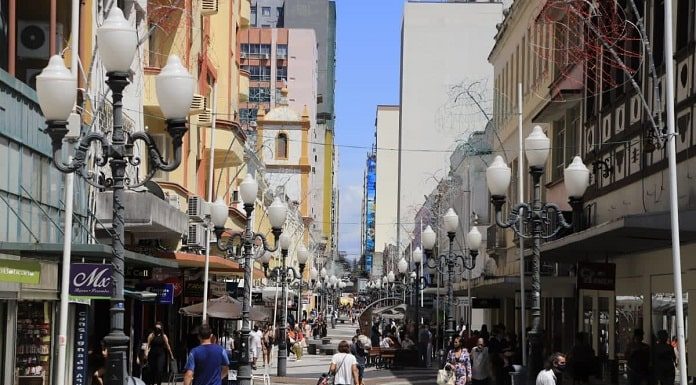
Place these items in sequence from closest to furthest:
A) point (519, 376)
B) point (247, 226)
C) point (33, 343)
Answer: point (33, 343), point (519, 376), point (247, 226)

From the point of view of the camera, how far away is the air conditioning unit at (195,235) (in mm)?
38906

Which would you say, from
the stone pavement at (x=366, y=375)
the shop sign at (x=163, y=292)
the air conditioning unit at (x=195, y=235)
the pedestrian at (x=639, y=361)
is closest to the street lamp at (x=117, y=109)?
the pedestrian at (x=639, y=361)

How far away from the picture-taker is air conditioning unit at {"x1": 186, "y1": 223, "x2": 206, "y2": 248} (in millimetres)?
38906

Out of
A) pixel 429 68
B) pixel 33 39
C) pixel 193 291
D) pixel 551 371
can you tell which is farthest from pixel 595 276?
pixel 429 68

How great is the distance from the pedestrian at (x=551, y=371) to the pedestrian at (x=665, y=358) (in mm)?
4801

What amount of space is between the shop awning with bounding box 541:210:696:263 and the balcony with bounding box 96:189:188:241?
839 cm

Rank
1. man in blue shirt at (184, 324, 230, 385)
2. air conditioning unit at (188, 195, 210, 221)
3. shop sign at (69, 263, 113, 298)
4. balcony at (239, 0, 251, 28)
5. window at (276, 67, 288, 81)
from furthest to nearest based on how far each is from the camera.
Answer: window at (276, 67, 288, 81) → balcony at (239, 0, 251, 28) → air conditioning unit at (188, 195, 210, 221) → shop sign at (69, 263, 113, 298) → man in blue shirt at (184, 324, 230, 385)

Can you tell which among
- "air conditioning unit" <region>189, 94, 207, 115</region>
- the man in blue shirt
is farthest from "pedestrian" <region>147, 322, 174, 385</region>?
the man in blue shirt

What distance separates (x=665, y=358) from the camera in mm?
22938

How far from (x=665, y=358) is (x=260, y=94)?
126 metres

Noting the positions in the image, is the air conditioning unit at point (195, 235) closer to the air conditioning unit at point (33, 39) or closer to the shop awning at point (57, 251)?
the air conditioning unit at point (33, 39)

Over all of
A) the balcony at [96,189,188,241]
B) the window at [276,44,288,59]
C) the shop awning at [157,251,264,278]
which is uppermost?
the window at [276,44,288,59]

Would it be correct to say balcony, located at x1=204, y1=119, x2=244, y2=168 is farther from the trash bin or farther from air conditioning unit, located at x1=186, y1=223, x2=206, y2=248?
the trash bin

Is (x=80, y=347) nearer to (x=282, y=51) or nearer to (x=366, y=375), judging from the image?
(x=366, y=375)
